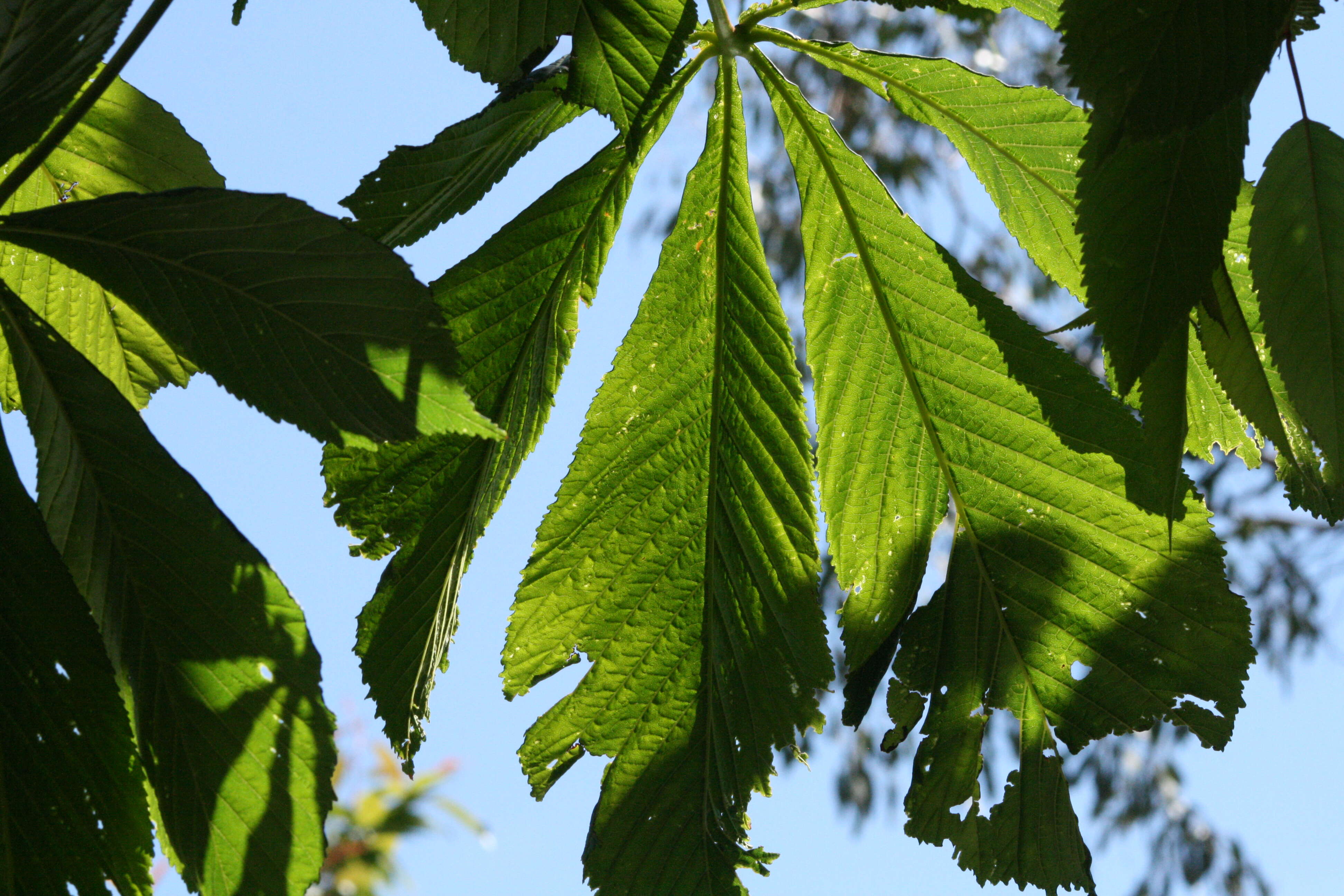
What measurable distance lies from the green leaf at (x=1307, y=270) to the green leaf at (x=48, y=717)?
0.87 m

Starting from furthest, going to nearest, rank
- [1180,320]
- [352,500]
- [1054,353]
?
1. [352,500]
2. [1054,353]
3. [1180,320]

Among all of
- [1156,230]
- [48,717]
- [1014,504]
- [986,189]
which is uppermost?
[986,189]

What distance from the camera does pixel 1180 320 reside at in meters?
0.61

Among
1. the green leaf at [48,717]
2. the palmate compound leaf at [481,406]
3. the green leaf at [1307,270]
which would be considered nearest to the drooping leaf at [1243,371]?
the green leaf at [1307,270]

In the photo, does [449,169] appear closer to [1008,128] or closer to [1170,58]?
[1008,128]

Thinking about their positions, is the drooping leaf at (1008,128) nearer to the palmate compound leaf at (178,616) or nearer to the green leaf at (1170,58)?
the green leaf at (1170,58)

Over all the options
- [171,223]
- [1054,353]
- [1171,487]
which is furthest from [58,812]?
[1054,353]

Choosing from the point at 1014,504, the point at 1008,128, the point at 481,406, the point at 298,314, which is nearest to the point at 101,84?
the point at 298,314

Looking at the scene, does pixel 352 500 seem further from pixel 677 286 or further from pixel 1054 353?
pixel 1054 353

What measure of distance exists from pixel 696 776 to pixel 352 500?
502mm

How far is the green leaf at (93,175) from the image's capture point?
44.2 inches

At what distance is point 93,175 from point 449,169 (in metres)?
0.41

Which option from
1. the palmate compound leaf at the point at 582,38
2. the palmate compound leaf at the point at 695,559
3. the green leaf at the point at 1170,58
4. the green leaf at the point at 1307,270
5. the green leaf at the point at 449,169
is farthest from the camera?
the palmate compound leaf at the point at 695,559

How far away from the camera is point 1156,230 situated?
0.61 metres
